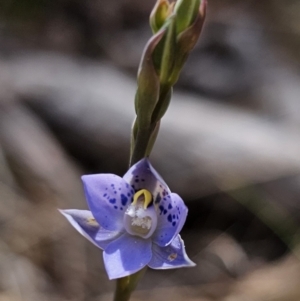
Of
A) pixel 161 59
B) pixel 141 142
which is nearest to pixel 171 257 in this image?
pixel 141 142

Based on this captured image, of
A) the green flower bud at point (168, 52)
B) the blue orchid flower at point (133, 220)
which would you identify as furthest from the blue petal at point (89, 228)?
the green flower bud at point (168, 52)

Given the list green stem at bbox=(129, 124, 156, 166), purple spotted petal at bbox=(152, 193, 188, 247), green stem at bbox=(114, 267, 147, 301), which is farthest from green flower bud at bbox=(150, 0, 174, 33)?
green stem at bbox=(114, 267, 147, 301)

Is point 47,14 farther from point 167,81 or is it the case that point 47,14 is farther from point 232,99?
Result: point 167,81

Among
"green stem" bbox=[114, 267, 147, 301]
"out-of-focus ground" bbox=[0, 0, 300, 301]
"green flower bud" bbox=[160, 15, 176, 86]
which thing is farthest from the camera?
"out-of-focus ground" bbox=[0, 0, 300, 301]

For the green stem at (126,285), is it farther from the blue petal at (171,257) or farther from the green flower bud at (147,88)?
the green flower bud at (147,88)

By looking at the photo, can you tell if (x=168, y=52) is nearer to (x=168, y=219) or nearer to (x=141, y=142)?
(x=141, y=142)

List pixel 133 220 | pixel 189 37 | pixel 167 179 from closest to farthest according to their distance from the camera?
pixel 189 37 < pixel 133 220 < pixel 167 179

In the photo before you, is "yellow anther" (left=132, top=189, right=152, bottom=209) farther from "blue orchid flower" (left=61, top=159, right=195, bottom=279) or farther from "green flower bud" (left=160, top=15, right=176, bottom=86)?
"green flower bud" (left=160, top=15, right=176, bottom=86)
